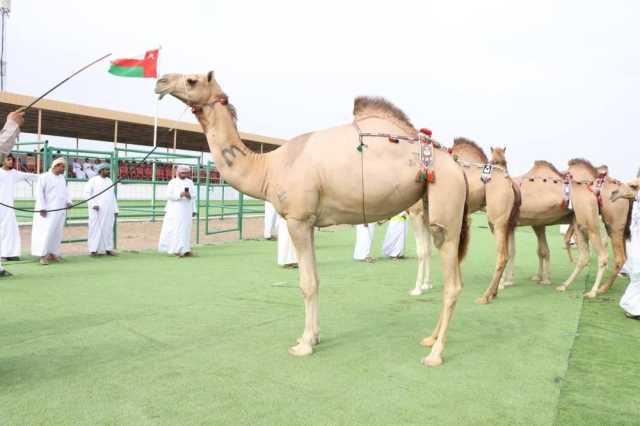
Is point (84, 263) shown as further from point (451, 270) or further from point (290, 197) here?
point (451, 270)

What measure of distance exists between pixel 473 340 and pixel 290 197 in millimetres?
2281

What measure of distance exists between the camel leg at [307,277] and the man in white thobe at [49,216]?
21.6 ft

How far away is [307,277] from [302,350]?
2.05ft

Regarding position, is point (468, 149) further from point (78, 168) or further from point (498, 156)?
point (78, 168)

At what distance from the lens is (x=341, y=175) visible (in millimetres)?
4168

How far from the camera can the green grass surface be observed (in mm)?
3119

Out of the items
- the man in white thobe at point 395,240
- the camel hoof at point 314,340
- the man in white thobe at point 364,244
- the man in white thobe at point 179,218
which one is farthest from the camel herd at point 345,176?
the man in white thobe at point 179,218

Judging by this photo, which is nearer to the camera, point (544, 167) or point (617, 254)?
point (617, 254)

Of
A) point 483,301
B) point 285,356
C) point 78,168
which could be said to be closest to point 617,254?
point 483,301

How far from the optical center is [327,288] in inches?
291

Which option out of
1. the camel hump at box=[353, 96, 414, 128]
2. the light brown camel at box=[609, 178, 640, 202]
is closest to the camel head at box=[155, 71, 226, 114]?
the camel hump at box=[353, 96, 414, 128]

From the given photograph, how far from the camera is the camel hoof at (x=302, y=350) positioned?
165 inches

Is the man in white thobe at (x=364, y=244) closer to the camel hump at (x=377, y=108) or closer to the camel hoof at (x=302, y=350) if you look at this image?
the camel hump at (x=377, y=108)

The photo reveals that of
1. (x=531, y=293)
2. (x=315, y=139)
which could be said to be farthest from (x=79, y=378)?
(x=531, y=293)
